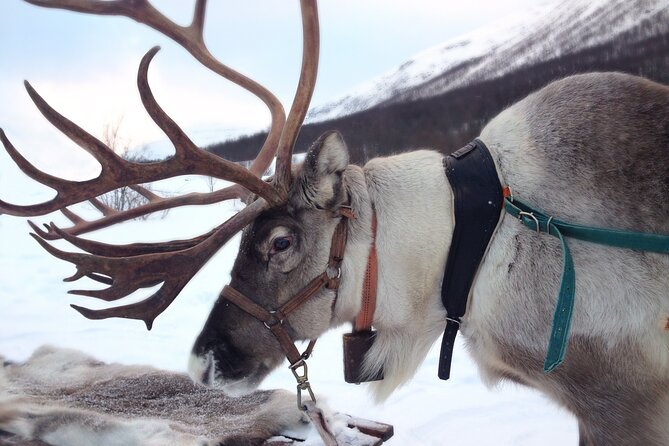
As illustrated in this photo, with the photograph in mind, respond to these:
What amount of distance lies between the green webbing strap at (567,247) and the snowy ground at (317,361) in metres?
0.84

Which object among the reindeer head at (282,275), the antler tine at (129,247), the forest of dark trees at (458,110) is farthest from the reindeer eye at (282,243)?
the forest of dark trees at (458,110)

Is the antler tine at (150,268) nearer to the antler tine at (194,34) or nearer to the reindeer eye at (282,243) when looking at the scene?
the reindeer eye at (282,243)

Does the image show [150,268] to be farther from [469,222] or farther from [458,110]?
[458,110]

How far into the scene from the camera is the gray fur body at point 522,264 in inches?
66.9

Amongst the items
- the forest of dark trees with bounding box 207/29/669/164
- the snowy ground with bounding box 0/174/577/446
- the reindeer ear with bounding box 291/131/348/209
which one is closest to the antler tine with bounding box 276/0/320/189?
the reindeer ear with bounding box 291/131/348/209

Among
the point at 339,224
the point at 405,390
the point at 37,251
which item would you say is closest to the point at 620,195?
the point at 339,224

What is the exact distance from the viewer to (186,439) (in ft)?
7.91

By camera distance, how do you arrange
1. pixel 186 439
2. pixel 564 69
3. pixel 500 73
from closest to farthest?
pixel 186 439 → pixel 564 69 → pixel 500 73

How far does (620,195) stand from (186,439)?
7.06 ft

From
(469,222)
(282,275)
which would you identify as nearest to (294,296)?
(282,275)

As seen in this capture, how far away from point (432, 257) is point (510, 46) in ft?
25.9

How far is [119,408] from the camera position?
114 inches

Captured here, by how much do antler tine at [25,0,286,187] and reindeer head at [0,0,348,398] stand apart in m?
0.70

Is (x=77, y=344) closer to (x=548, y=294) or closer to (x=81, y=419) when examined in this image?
(x=81, y=419)
